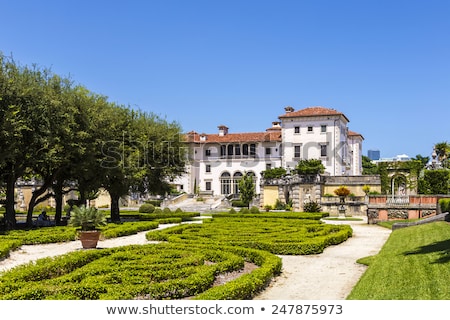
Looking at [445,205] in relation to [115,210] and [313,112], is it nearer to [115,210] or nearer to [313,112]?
[115,210]

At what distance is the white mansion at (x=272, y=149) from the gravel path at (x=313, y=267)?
40322 millimetres

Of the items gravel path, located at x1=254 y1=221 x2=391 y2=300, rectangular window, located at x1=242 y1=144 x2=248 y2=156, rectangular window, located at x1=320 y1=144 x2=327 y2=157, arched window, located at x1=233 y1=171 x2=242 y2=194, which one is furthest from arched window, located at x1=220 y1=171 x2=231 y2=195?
gravel path, located at x1=254 y1=221 x2=391 y2=300

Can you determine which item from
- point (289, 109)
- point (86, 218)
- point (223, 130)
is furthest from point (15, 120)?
point (223, 130)

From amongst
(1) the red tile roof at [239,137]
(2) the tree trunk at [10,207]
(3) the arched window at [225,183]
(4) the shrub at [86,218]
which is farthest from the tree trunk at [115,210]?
(3) the arched window at [225,183]

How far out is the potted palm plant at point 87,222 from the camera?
17.8 m

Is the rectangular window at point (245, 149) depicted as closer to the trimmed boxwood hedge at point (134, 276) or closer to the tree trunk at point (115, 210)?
the tree trunk at point (115, 210)

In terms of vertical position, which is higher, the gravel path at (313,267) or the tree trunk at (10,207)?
the tree trunk at (10,207)

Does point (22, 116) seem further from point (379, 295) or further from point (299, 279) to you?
point (379, 295)

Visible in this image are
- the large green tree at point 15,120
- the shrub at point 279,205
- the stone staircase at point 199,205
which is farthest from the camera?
the stone staircase at point 199,205

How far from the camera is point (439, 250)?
14.1 metres

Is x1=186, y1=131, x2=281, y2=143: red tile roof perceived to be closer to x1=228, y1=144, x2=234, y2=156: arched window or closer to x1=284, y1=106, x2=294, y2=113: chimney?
x1=228, y1=144, x2=234, y2=156: arched window

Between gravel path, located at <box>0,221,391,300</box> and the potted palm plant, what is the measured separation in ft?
3.59

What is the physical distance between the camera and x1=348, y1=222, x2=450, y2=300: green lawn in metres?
9.42

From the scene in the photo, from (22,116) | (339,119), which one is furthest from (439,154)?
(22,116)
